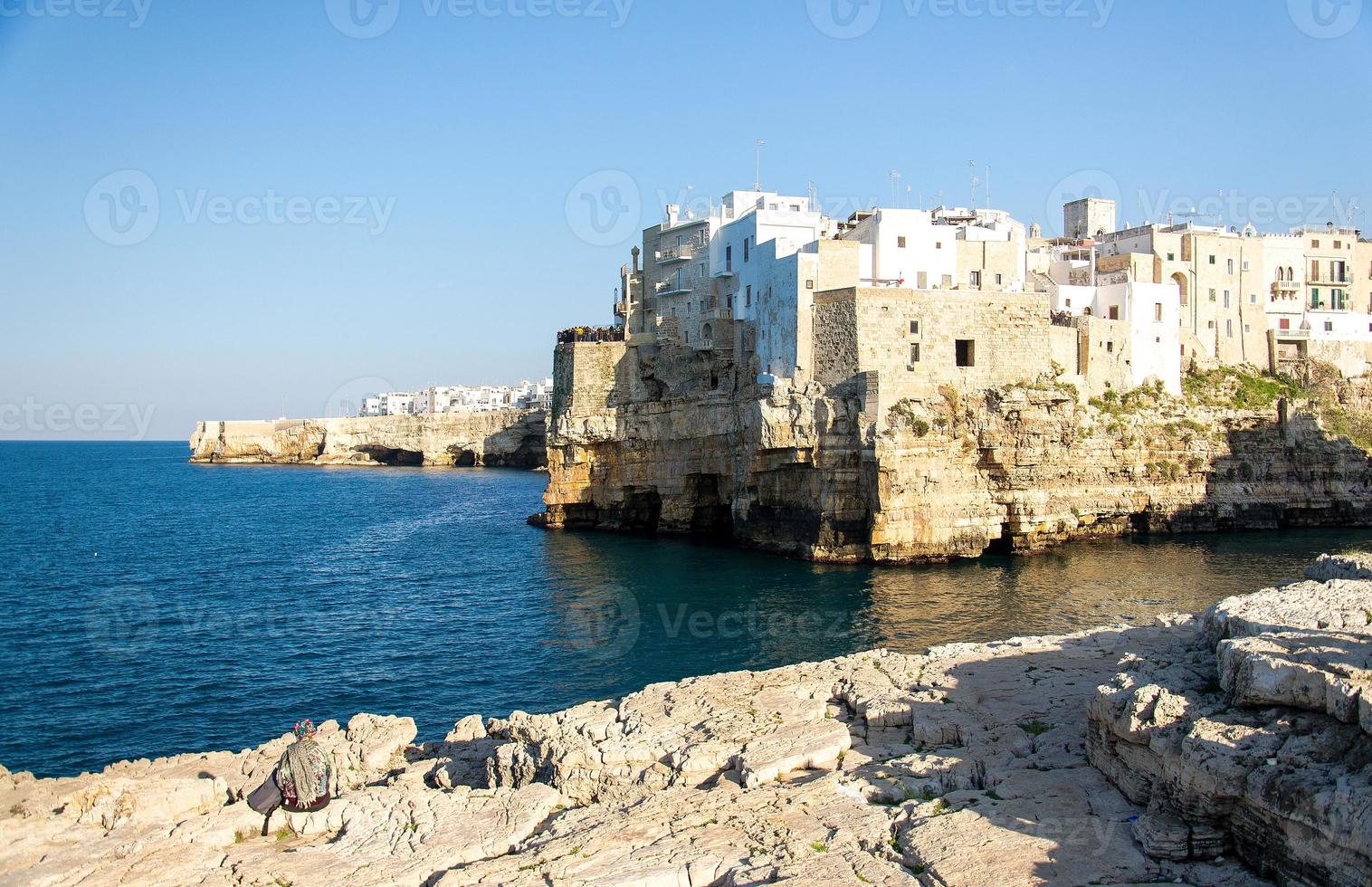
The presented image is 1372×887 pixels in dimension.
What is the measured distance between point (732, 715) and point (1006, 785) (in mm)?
5019

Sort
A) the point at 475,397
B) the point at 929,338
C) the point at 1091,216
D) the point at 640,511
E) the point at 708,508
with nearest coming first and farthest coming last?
the point at 929,338
the point at 708,508
the point at 640,511
the point at 1091,216
the point at 475,397

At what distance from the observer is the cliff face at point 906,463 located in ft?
141

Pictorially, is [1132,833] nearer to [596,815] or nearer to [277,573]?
[596,815]

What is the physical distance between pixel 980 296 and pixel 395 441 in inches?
3853

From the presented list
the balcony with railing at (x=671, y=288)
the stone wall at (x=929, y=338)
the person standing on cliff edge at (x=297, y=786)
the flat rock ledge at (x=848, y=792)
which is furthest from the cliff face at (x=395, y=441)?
the person standing on cliff edge at (x=297, y=786)

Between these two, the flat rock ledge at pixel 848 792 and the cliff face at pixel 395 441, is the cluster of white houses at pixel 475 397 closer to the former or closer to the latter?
the cliff face at pixel 395 441

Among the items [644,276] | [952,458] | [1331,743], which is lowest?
[1331,743]

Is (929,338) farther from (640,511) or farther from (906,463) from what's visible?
(640,511)

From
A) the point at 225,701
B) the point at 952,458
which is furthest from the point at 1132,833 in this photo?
the point at 952,458

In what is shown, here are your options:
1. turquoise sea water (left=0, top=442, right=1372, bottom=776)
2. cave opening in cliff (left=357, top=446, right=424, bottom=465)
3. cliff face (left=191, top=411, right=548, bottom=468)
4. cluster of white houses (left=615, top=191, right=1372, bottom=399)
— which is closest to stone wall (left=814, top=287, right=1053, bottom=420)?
cluster of white houses (left=615, top=191, right=1372, bottom=399)

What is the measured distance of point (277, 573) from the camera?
1829 inches

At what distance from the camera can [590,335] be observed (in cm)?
6431

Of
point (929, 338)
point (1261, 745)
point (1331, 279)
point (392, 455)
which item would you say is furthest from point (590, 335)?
point (392, 455)

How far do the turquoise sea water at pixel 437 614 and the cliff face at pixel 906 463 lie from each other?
2.17 meters
